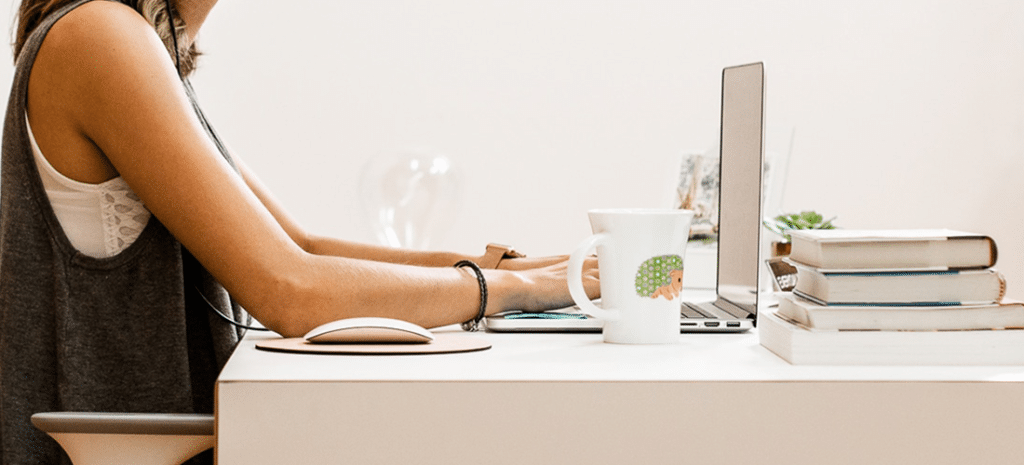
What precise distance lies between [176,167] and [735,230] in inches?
22.9

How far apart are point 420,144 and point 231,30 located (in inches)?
27.5

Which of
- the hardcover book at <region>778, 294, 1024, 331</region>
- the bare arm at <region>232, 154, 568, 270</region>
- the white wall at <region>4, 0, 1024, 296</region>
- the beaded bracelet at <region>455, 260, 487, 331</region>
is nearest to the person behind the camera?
the hardcover book at <region>778, 294, 1024, 331</region>

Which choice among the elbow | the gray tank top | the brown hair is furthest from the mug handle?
the brown hair

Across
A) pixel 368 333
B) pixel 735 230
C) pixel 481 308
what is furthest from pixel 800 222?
pixel 368 333

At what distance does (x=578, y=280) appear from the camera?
813mm

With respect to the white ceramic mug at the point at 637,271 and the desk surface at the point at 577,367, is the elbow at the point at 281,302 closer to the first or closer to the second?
the desk surface at the point at 577,367

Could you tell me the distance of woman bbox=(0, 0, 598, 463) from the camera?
866 millimetres

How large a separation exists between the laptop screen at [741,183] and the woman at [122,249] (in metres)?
0.29

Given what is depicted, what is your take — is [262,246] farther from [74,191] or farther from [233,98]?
[233,98]

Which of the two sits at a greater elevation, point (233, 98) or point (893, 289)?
point (233, 98)

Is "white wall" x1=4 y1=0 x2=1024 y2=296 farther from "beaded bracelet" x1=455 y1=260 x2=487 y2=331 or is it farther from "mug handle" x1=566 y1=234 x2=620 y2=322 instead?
"mug handle" x1=566 y1=234 x2=620 y2=322


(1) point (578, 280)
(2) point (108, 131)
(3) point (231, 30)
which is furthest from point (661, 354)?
→ (3) point (231, 30)

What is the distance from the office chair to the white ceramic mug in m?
0.33

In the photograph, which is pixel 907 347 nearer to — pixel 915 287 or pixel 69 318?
pixel 915 287
